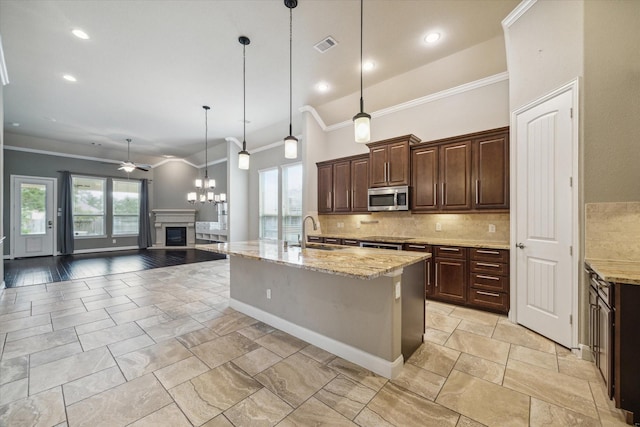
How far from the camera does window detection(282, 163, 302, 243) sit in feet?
22.0

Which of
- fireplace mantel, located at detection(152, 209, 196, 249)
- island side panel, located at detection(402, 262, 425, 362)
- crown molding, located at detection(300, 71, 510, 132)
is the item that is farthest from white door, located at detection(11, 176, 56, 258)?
island side panel, located at detection(402, 262, 425, 362)

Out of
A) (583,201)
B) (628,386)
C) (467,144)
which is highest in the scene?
(467,144)

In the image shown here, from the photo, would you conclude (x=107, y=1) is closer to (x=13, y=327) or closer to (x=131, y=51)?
(x=131, y=51)

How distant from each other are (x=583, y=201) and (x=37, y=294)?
7.19 metres

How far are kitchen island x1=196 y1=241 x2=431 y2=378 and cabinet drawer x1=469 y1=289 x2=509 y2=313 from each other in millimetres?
1320

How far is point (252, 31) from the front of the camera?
3.29 metres

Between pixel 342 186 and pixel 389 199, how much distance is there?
1.12 metres

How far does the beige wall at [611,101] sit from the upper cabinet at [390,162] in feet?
7.14

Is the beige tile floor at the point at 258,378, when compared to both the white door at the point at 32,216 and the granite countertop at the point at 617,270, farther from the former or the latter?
the white door at the point at 32,216

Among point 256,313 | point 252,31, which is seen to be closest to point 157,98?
point 252,31

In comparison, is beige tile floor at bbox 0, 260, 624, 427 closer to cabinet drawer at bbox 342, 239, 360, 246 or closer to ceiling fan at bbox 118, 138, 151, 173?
cabinet drawer at bbox 342, 239, 360, 246

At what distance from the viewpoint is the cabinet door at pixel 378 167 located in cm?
458

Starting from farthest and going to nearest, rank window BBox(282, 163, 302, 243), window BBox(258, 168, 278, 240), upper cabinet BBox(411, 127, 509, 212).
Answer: window BBox(258, 168, 278, 240)
window BBox(282, 163, 302, 243)
upper cabinet BBox(411, 127, 509, 212)

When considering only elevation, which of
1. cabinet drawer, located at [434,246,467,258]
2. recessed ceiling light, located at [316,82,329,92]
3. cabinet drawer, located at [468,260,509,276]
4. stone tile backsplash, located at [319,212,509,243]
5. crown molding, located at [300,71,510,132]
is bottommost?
cabinet drawer, located at [468,260,509,276]
